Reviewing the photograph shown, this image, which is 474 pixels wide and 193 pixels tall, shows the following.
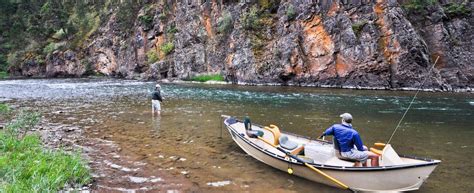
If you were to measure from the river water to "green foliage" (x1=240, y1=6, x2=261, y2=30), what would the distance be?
20500 mm

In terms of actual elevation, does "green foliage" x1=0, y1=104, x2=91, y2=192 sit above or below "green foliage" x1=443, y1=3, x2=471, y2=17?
below

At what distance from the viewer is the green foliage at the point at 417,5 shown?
3724 centimetres

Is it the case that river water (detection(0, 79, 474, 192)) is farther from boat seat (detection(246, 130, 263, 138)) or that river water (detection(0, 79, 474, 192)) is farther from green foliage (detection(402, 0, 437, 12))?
green foliage (detection(402, 0, 437, 12))

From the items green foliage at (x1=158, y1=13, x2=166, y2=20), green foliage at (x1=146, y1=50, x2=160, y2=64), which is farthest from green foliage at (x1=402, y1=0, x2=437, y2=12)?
green foliage at (x1=146, y1=50, x2=160, y2=64)

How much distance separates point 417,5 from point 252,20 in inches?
717

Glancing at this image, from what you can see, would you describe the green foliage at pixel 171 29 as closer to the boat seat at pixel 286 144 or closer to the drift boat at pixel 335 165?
the drift boat at pixel 335 165

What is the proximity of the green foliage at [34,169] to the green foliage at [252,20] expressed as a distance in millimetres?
35953

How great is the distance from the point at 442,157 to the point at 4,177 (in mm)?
11536

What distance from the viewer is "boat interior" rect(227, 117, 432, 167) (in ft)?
27.6

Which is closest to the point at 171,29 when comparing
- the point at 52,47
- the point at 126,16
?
the point at 126,16

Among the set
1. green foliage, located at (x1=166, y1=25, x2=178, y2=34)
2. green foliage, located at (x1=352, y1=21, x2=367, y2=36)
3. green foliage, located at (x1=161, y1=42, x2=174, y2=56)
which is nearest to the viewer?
green foliage, located at (x1=352, y1=21, x2=367, y2=36)

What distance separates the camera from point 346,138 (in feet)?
28.2

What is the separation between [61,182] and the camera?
775 centimetres

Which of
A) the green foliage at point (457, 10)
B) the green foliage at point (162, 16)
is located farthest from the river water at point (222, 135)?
the green foliage at point (162, 16)
